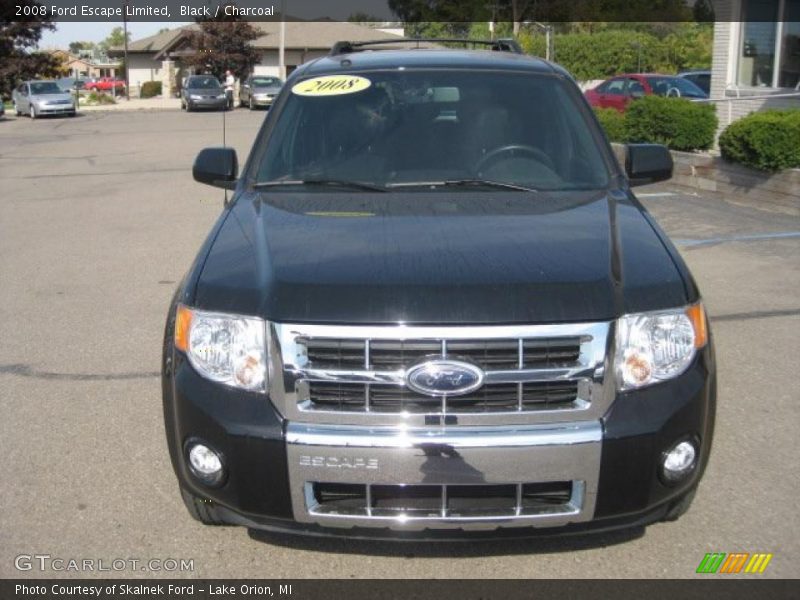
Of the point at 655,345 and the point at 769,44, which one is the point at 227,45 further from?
the point at 655,345

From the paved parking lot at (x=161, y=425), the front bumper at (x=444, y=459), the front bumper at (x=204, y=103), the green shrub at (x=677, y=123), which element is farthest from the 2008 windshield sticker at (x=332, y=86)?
the front bumper at (x=204, y=103)

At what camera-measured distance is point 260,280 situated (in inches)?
133

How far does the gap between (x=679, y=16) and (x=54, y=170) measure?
52.7 m

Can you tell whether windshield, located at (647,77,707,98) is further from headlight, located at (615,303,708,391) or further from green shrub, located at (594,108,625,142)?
headlight, located at (615,303,708,391)

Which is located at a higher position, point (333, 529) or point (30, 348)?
point (333, 529)

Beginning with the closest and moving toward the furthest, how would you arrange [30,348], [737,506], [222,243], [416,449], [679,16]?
[416,449], [222,243], [737,506], [30,348], [679,16]

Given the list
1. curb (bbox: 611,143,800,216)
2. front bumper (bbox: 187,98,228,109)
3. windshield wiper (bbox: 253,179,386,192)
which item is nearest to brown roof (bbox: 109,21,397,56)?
front bumper (bbox: 187,98,228,109)

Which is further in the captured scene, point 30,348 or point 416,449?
point 30,348

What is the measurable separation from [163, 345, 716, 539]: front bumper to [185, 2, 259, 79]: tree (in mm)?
52306

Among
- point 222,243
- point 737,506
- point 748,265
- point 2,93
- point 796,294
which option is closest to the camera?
point 222,243

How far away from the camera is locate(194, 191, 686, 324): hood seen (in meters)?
3.17

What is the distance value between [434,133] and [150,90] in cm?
6784

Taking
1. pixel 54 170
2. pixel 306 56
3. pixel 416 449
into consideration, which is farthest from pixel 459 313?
pixel 306 56
